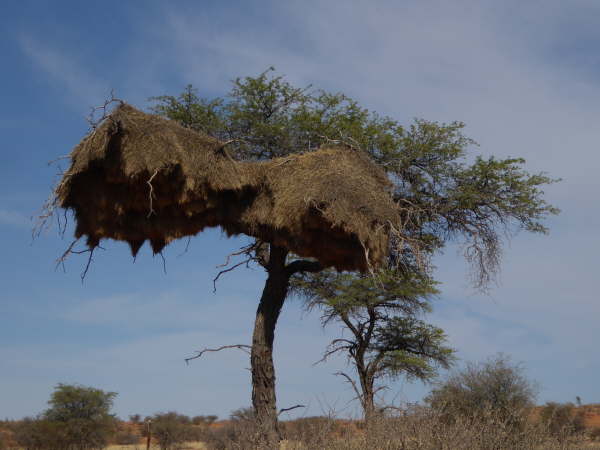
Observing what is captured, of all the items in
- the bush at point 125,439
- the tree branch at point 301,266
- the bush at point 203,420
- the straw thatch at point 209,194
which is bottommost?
the bush at point 125,439

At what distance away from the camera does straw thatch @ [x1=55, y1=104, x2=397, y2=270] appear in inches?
393

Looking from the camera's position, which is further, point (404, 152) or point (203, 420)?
point (203, 420)

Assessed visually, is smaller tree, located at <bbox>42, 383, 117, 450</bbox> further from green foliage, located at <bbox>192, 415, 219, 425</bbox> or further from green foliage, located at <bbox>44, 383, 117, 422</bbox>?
green foliage, located at <bbox>192, 415, 219, 425</bbox>

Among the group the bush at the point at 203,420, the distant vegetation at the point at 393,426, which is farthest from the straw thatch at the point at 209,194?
the bush at the point at 203,420

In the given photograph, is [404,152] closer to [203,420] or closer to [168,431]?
[168,431]

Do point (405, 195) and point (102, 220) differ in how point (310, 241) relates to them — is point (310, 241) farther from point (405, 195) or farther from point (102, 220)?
point (405, 195)

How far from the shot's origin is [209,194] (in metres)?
10.7

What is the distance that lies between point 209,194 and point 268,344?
2.96 m

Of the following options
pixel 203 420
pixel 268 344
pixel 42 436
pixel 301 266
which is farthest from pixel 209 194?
pixel 203 420

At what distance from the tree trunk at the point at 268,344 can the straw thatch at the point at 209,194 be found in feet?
2.69

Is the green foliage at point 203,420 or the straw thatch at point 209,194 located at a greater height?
the straw thatch at point 209,194

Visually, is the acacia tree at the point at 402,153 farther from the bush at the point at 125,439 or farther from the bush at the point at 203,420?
the bush at the point at 203,420

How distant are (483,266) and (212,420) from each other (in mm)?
35391

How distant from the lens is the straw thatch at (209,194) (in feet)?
32.7
